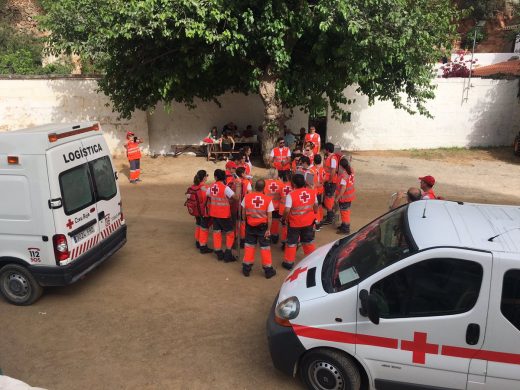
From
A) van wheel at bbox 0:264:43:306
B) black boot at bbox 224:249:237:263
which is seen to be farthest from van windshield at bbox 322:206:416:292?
van wheel at bbox 0:264:43:306

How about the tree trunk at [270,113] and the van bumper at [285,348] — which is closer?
the van bumper at [285,348]

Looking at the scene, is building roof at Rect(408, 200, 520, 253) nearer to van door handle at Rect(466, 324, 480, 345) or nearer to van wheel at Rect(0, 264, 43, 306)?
van door handle at Rect(466, 324, 480, 345)

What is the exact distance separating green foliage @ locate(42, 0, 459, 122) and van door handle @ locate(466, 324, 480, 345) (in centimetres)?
724

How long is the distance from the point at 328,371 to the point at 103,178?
4.33 metres

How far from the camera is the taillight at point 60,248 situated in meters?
5.68

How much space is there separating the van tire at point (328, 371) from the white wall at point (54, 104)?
1223 centimetres

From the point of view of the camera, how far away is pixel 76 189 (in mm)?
6000

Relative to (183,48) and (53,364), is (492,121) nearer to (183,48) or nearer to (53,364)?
(183,48)

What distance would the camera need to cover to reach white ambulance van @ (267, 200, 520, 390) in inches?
144

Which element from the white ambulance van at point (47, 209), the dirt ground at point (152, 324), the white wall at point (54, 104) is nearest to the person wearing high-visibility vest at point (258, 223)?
the dirt ground at point (152, 324)

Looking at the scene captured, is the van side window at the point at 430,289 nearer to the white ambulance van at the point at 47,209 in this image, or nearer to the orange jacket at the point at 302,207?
the orange jacket at the point at 302,207

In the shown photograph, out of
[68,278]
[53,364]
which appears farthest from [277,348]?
[68,278]

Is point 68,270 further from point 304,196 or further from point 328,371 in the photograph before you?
point 328,371

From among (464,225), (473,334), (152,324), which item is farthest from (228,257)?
(473,334)
